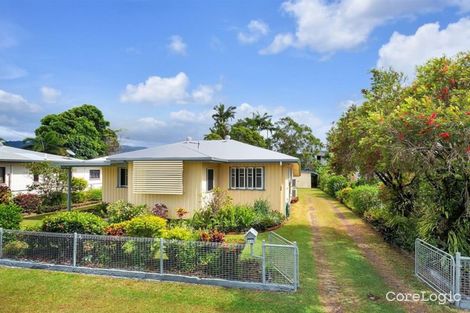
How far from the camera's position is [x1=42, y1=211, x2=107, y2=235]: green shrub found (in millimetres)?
9844

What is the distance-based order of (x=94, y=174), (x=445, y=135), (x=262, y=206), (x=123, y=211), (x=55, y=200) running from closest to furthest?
(x=445, y=135)
(x=123, y=211)
(x=262, y=206)
(x=55, y=200)
(x=94, y=174)

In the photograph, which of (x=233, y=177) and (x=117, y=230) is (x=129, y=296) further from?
(x=233, y=177)

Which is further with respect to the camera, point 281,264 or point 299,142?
point 299,142

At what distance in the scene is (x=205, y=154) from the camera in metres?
16.0

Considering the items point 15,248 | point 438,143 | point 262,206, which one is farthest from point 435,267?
point 15,248

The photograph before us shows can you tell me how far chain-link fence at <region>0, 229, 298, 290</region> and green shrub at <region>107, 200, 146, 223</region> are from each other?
5380 mm

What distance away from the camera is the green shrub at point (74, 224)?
388 inches

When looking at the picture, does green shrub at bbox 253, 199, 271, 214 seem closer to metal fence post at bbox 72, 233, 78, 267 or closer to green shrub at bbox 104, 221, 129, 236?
green shrub at bbox 104, 221, 129, 236

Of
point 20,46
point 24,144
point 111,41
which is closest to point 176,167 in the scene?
point 111,41

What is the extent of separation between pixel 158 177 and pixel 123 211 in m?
2.21

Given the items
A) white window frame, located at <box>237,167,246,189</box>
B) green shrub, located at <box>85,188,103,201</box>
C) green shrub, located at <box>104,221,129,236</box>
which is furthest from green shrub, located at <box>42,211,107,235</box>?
green shrub, located at <box>85,188,103,201</box>

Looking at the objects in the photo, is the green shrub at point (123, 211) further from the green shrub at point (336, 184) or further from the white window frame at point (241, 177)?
the green shrub at point (336, 184)

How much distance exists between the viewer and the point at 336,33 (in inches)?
453

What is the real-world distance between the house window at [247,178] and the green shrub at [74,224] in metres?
8.49
